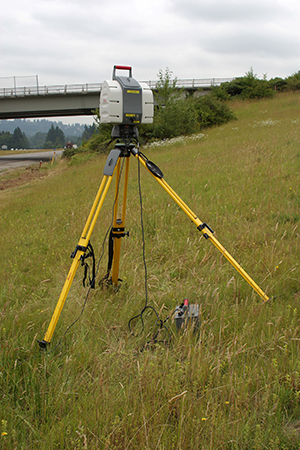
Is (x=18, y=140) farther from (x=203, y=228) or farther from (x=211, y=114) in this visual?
(x=203, y=228)

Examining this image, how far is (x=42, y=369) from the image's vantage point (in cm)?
215

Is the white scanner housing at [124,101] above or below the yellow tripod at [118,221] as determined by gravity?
above

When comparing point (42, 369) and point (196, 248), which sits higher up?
point (196, 248)

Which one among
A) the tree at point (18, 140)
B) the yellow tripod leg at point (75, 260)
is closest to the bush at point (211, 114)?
the yellow tripod leg at point (75, 260)

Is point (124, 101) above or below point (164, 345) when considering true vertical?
above

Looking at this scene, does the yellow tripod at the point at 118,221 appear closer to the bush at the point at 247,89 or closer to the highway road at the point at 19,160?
the highway road at the point at 19,160

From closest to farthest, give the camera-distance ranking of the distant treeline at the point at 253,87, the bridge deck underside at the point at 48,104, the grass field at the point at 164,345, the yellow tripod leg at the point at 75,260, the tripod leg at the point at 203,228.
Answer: the grass field at the point at 164,345, the yellow tripod leg at the point at 75,260, the tripod leg at the point at 203,228, the distant treeline at the point at 253,87, the bridge deck underside at the point at 48,104

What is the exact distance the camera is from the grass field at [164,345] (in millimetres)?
1681

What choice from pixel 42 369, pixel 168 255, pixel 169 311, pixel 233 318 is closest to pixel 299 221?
pixel 168 255

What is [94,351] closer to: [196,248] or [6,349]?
[6,349]

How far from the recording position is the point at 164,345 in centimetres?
239

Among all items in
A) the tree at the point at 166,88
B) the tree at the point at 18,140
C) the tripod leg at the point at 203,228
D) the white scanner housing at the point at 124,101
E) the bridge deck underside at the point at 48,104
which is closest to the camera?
the white scanner housing at the point at 124,101

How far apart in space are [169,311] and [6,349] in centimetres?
134

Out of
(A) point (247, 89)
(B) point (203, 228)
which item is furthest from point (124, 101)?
(A) point (247, 89)
